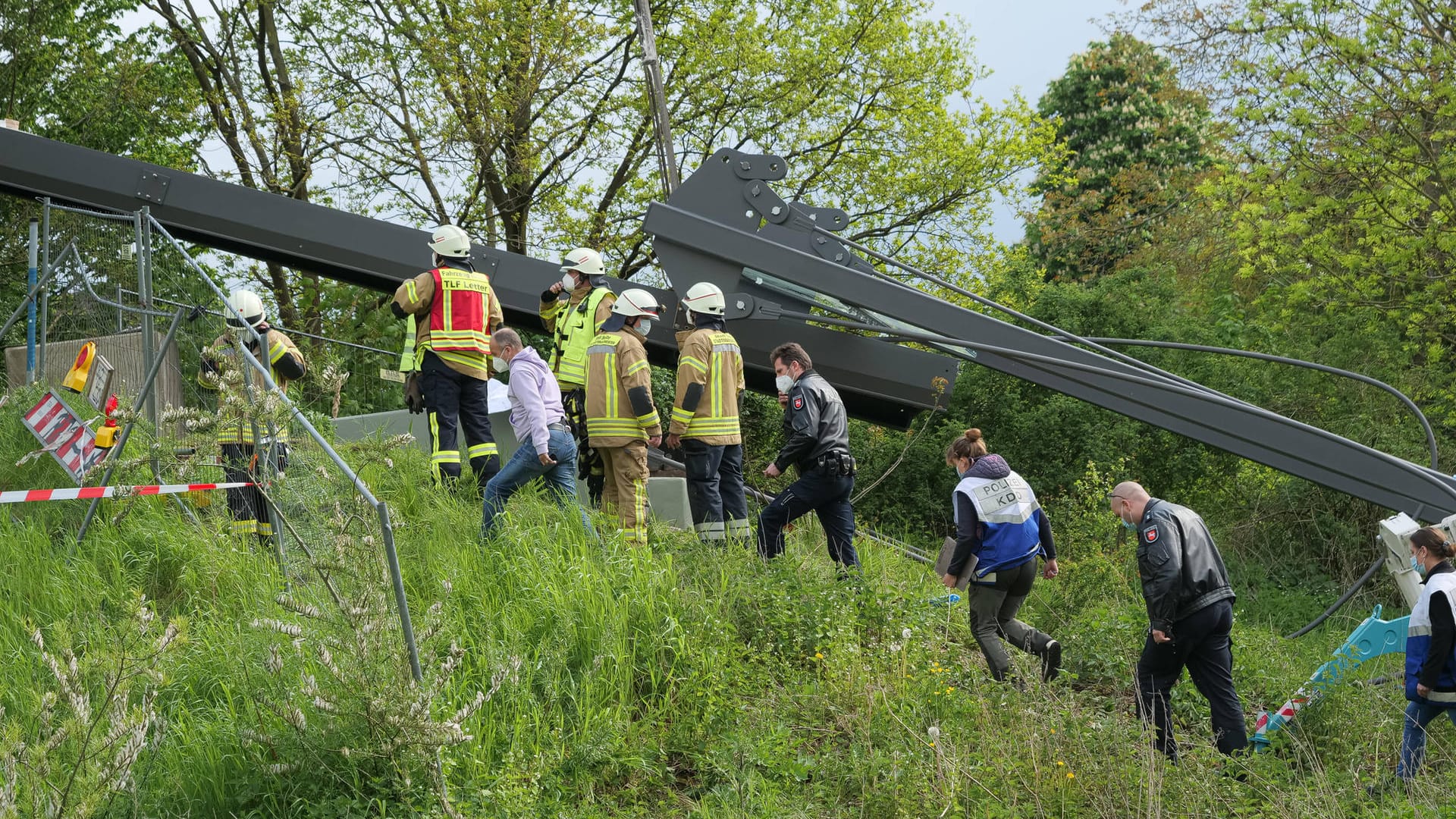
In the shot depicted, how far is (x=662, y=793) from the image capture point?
489 centimetres

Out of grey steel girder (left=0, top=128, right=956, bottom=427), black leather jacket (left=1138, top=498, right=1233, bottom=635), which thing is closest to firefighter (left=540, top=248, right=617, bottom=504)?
grey steel girder (left=0, top=128, right=956, bottom=427)

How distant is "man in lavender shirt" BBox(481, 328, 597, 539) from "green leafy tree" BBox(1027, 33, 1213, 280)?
17.1m

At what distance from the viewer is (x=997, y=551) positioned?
644 cm

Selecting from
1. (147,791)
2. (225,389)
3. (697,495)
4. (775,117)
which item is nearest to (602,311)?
(697,495)

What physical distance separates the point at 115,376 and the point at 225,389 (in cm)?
379

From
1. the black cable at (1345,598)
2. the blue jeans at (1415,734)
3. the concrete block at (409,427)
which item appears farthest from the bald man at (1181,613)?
the concrete block at (409,427)

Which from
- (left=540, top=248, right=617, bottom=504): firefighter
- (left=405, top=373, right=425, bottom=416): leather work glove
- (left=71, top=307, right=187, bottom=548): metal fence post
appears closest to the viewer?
(left=71, top=307, right=187, bottom=548): metal fence post

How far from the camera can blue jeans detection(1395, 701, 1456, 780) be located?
582 centimetres

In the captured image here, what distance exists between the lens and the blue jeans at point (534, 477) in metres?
6.75

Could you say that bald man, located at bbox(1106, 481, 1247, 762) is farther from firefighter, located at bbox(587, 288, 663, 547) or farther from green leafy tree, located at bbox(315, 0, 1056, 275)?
green leafy tree, located at bbox(315, 0, 1056, 275)

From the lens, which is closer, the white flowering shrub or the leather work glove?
the white flowering shrub

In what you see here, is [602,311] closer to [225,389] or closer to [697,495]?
[697,495]

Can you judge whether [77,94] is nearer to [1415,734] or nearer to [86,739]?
[86,739]

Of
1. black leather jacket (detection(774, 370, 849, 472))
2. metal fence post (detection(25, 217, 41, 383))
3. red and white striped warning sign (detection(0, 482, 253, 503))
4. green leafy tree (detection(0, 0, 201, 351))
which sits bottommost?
red and white striped warning sign (detection(0, 482, 253, 503))
